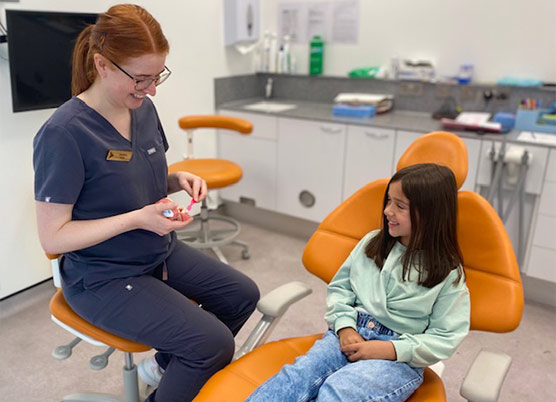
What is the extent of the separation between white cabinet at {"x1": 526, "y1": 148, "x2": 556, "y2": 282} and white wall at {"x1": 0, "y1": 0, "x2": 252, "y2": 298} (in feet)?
6.63

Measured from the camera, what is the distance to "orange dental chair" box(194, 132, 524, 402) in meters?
1.19

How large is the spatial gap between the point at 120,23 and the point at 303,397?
982 millimetres

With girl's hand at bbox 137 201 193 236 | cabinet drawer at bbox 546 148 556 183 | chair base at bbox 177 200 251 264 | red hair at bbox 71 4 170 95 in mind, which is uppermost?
red hair at bbox 71 4 170 95

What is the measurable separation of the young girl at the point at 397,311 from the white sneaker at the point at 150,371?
1.99 feet

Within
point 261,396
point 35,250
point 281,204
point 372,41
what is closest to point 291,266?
point 281,204

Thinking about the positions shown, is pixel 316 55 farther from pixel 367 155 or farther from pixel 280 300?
pixel 280 300

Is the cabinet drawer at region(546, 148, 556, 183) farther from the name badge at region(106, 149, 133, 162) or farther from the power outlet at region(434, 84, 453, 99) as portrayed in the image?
the name badge at region(106, 149, 133, 162)

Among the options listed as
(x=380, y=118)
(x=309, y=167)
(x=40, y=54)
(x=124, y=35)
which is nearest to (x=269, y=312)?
(x=124, y=35)

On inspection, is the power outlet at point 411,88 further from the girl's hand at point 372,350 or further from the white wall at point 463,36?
the girl's hand at point 372,350

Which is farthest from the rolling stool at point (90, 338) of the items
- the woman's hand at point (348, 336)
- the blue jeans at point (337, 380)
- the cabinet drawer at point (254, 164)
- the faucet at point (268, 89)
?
the faucet at point (268, 89)

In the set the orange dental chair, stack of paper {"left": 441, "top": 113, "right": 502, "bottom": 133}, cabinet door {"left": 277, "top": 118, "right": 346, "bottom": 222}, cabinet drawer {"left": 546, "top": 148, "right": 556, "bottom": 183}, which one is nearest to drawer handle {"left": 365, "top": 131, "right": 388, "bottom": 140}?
cabinet door {"left": 277, "top": 118, "right": 346, "bottom": 222}

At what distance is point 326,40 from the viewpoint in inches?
135

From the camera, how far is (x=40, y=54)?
6.95 ft

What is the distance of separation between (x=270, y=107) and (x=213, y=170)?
2.70 feet
